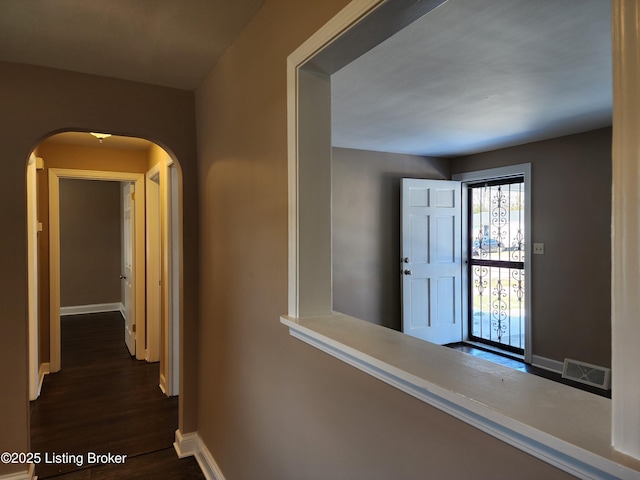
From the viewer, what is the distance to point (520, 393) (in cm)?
78

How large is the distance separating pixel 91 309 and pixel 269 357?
6802mm

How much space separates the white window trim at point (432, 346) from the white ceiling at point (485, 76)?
2.54 feet

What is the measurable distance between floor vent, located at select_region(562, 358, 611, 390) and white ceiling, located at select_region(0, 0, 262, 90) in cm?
406

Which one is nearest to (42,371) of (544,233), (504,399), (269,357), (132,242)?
(132,242)

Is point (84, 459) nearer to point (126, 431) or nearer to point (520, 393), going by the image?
point (126, 431)

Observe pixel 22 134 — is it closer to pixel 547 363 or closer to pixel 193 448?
pixel 193 448

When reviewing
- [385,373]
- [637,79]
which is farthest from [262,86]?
[637,79]

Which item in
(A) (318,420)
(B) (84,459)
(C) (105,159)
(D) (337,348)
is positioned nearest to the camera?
(D) (337,348)

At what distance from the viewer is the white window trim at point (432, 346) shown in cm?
57

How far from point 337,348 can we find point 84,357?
4530mm

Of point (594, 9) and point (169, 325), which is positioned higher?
point (594, 9)

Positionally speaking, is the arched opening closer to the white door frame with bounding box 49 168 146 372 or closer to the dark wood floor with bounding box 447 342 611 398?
the white door frame with bounding box 49 168 146 372

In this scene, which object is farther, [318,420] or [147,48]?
[147,48]

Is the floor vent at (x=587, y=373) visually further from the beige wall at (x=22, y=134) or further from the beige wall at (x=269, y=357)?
the beige wall at (x=22, y=134)
